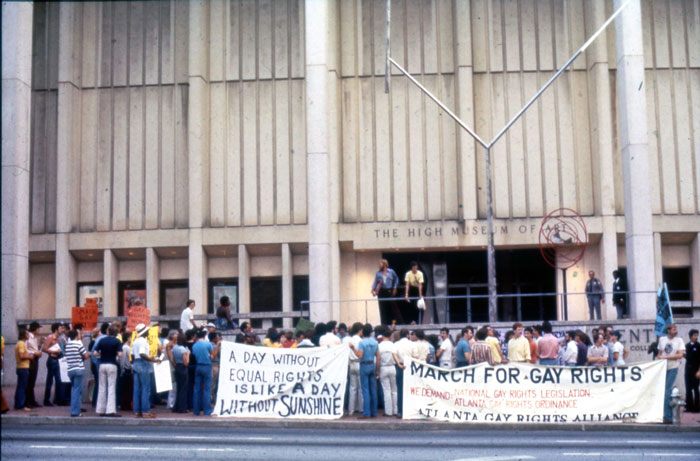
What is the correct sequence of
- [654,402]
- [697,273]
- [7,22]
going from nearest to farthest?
[654,402]
[7,22]
[697,273]

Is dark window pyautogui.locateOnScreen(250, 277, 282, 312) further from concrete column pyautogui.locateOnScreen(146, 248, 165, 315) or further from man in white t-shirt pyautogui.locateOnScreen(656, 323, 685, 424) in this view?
man in white t-shirt pyautogui.locateOnScreen(656, 323, 685, 424)

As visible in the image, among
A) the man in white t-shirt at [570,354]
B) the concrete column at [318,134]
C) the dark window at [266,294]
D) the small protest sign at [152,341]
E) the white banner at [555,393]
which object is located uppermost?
the concrete column at [318,134]

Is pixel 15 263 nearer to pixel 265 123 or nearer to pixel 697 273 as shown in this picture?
pixel 265 123

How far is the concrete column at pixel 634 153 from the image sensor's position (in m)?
27.1

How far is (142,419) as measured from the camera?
55.1ft

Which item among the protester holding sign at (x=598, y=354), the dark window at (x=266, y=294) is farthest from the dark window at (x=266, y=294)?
the protester holding sign at (x=598, y=354)

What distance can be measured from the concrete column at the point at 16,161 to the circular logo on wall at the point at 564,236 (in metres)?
17.9

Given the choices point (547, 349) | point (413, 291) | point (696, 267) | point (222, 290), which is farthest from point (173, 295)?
point (696, 267)

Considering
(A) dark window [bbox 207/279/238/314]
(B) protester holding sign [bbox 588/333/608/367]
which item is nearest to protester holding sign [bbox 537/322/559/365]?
(B) protester holding sign [bbox 588/333/608/367]

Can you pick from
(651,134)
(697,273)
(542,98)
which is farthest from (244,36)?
(697,273)

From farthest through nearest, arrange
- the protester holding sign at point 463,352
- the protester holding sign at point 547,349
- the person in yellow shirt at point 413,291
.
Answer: the person in yellow shirt at point 413,291 < the protester holding sign at point 547,349 < the protester holding sign at point 463,352

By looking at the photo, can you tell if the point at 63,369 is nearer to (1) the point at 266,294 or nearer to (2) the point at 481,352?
(2) the point at 481,352

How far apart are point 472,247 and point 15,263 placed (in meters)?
15.9

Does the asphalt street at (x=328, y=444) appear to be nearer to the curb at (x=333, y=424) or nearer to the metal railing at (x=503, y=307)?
the curb at (x=333, y=424)
